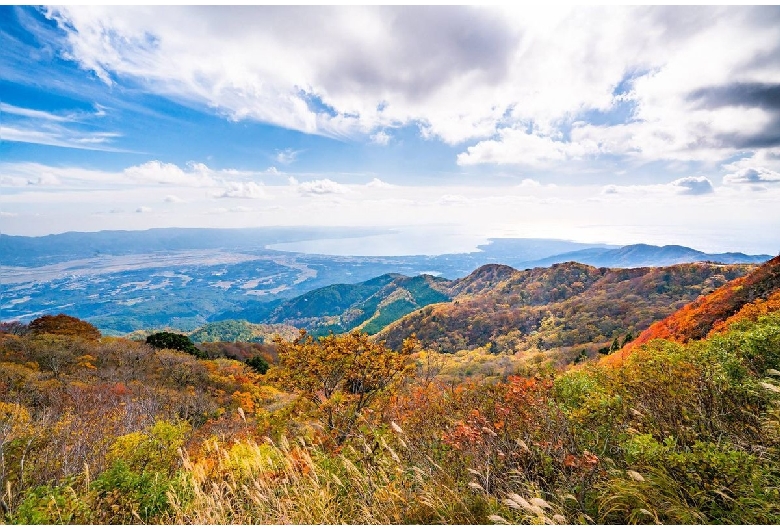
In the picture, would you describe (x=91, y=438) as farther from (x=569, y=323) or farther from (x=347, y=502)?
(x=569, y=323)

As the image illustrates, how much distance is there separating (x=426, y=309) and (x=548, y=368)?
9152 centimetres

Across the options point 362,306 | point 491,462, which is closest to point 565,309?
point 491,462

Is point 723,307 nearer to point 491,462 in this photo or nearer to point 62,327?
point 491,462

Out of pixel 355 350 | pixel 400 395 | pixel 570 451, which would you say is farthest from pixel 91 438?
pixel 570 451

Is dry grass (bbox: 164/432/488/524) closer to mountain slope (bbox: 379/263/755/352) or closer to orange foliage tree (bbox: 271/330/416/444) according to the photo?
orange foliage tree (bbox: 271/330/416/444)

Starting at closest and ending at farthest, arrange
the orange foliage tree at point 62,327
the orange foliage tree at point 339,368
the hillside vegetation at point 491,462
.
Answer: the hillside vegetation at point 491,462
the orange foliage tree at point 339,368
the orange foliage tree at point 62,327

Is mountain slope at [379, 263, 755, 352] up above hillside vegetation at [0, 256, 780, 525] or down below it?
below

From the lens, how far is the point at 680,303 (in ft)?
226

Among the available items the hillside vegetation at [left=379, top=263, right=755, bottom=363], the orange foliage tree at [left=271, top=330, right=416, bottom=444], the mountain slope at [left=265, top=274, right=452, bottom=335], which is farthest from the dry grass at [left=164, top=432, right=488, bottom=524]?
the mountain slope at [left=265, top=274, right=452, bottom=335]

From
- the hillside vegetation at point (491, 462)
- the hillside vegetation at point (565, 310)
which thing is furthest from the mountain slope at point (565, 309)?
the hillside vegetation at point (491, 462)

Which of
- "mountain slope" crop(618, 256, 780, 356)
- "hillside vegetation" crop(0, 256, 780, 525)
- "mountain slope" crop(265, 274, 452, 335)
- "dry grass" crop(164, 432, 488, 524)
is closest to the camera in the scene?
"hillside vegetation" crop(0, 256, 780, 525)

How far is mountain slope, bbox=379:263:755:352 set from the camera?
65.9 metres

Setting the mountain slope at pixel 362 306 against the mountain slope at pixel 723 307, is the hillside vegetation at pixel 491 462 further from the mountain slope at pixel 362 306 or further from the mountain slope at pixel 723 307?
the mountain slope at pixel 362 306

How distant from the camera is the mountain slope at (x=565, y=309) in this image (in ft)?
216
